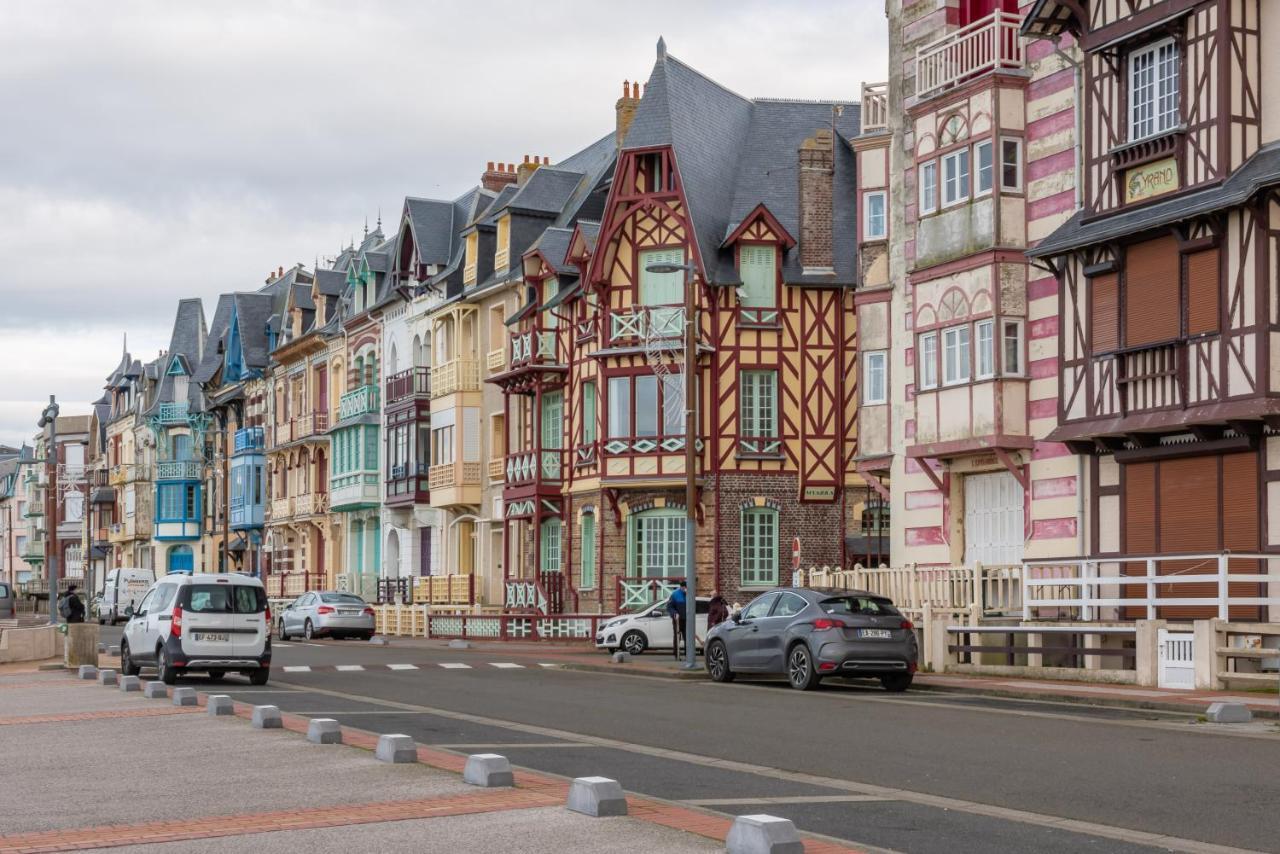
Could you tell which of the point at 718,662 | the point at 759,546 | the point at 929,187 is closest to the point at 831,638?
the point at 718,662

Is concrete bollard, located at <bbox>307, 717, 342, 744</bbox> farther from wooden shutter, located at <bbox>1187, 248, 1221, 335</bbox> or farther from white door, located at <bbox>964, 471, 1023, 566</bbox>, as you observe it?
white door, located at <bbox>964, 471, 1023, 566</bbox>

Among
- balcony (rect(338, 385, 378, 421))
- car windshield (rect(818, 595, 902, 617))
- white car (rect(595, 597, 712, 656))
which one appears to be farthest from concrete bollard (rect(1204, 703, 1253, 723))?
balcony (rect(338, 385, 378, 421))

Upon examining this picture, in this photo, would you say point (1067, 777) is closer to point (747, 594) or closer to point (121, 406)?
point (747, 594)

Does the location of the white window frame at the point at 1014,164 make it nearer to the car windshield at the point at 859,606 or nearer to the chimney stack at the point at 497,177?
the car windshield at the point at 859,606

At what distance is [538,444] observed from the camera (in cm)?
4819

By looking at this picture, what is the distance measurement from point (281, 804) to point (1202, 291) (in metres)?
17.0

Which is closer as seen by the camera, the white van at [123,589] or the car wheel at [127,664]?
the car wheel at [127,664]

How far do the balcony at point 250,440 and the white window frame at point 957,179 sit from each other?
167 feet

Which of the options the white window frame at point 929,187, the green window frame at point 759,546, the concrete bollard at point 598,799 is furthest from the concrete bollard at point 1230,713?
the green window frame at point 759,546

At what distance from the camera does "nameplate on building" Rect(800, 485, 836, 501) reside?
43.4 meters

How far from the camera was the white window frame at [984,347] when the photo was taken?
1125 inches

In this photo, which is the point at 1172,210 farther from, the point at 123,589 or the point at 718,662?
the point at 123,589

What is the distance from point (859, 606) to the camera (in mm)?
23359

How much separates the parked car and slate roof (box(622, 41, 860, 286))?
13.2 metres
